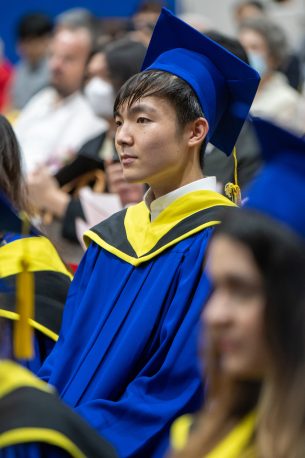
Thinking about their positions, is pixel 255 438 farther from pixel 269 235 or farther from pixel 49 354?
pixel 49 354

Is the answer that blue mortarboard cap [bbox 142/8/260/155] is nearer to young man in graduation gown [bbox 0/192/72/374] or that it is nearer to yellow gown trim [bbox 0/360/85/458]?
young man in graduation gown [bbox 0/192/72/374]

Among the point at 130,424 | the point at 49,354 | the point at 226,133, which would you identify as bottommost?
the point at 49,354

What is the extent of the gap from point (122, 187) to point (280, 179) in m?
2.71

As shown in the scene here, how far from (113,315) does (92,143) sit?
2313 millimetres

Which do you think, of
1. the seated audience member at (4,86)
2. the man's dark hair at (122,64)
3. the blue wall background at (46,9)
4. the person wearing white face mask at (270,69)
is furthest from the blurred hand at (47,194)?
the blue wall background at (46,9)

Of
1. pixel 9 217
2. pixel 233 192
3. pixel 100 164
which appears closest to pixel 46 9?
pixel 100 164

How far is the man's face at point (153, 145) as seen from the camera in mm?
3260

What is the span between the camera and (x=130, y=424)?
9.87 ft

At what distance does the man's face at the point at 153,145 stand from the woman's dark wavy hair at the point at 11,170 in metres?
0.56

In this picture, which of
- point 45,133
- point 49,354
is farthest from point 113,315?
point 45,133

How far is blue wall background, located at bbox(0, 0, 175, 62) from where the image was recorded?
12.2 meters

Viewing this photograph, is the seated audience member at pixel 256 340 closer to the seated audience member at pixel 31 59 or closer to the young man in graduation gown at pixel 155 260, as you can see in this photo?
the young man in graduation gown at pixel 155 260

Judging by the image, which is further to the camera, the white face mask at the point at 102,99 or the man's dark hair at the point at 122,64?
the white face mask at the point at 102,99

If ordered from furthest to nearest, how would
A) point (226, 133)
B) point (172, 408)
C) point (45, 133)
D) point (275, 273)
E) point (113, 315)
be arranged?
point (45, 133) → point (226, 133) → point (113, 315) → point (172, 408) → point (275, 273)
